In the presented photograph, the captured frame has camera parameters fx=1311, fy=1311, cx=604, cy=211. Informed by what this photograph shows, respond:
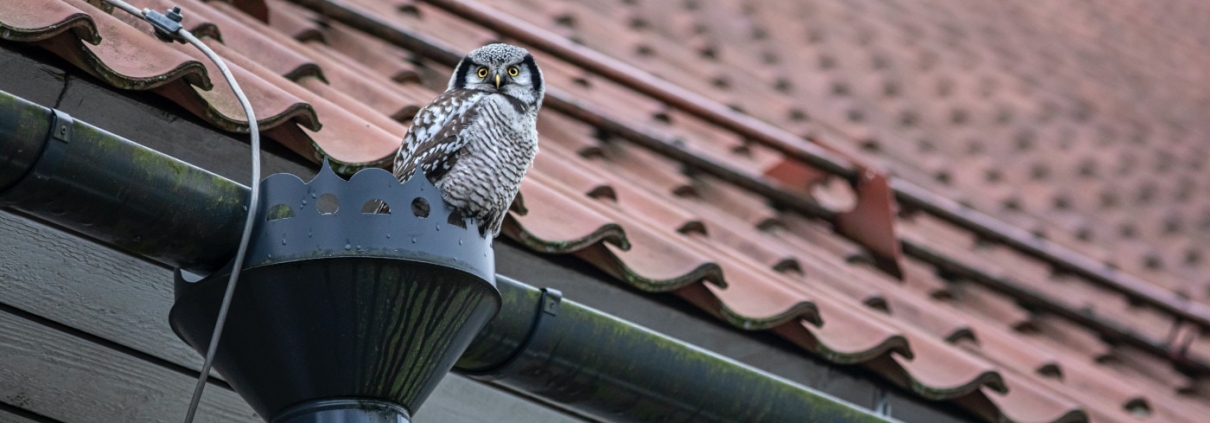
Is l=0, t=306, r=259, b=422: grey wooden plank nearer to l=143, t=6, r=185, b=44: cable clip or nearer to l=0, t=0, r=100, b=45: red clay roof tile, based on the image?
l=0, t=0, r=100, b=45: red clay roof tile

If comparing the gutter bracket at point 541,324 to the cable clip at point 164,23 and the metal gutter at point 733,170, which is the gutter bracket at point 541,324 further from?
the metal gutter at point 733,170

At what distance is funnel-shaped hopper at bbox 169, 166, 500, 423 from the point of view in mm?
1776

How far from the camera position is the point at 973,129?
5949 mm

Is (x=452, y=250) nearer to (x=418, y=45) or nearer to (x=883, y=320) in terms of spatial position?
(x=883, y=320)

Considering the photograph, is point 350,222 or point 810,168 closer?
point 350,222

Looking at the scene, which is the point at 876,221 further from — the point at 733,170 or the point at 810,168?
the point at 733,170

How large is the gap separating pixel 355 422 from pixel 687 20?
408 centimetres

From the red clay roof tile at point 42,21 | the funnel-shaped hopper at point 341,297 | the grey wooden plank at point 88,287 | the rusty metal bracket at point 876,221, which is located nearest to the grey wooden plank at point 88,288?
the grey wooden plank at point 88,287

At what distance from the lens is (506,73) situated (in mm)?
2834

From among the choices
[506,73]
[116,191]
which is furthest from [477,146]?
[116,191]

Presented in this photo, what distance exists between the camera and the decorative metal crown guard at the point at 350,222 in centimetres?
177

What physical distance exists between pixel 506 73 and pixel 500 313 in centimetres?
86

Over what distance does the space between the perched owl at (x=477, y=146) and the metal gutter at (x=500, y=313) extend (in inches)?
8.0

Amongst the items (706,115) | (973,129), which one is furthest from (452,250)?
(973,129)
